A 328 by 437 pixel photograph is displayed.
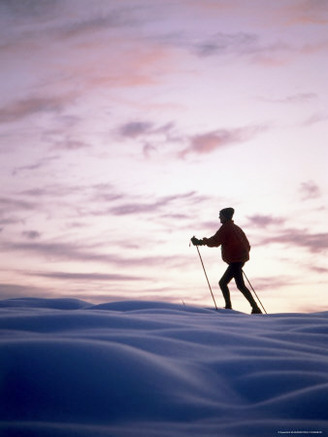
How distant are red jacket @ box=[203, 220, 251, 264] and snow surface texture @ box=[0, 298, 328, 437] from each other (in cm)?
483

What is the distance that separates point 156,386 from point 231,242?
5912mm

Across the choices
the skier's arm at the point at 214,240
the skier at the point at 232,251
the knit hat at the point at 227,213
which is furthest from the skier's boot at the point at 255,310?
the knit hat at the point at 227,213

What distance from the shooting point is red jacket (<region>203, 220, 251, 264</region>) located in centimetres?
779

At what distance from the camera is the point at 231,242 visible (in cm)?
783

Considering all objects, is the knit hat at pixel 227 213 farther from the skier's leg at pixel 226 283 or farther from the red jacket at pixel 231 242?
the skier's leg at pixel 226 283

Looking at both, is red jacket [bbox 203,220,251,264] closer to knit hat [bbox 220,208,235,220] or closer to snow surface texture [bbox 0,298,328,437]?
knit hat [bbox 220,208,235,220]

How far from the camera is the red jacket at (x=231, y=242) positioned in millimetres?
7793

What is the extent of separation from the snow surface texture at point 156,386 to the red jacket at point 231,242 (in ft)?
15.8

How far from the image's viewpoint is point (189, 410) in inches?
75.4

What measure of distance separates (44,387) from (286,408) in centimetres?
104

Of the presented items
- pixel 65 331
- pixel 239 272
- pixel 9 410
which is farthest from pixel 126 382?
pixel 239 272

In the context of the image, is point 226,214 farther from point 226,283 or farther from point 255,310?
point 255,310

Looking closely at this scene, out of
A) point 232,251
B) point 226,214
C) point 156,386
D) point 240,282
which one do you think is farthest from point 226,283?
point 156,386

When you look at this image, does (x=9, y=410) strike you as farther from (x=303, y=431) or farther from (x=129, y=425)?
(x=303, y=431)
